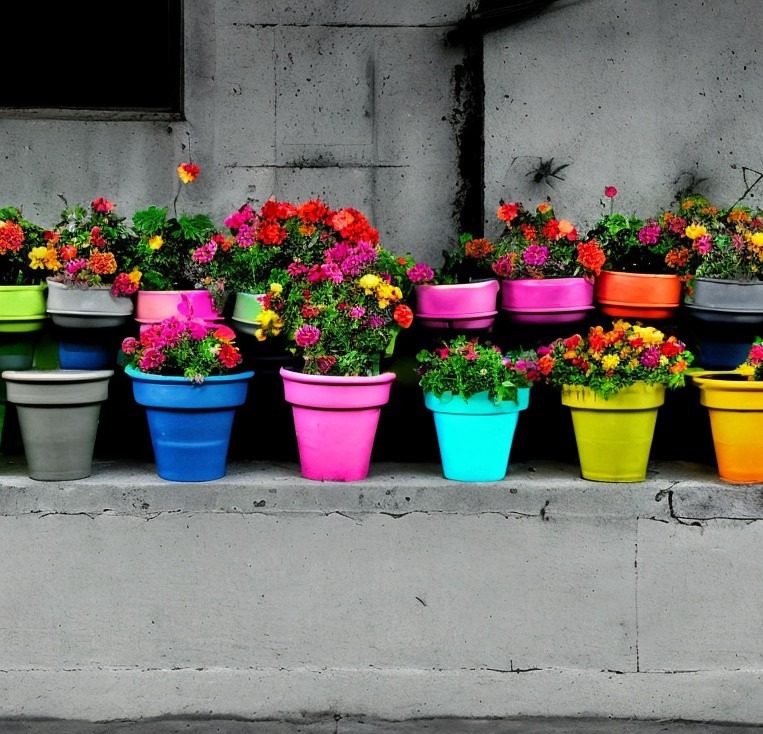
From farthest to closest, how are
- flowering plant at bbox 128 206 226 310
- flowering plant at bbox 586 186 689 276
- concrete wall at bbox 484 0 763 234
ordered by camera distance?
concrete wall at bbox 484 0 763 234
flowering plant at bbox 586 186 689 276
flowering plant at bbox 128 206 226 310

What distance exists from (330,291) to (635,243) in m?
1.22

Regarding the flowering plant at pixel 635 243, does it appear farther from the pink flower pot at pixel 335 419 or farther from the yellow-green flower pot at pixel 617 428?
the pink flower pot at pixel 335 419

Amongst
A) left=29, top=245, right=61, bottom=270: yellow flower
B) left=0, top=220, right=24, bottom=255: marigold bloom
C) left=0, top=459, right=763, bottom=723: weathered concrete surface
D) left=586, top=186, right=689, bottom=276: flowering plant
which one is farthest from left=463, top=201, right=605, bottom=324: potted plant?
left=0, top=220, right=24, bottom=255: marigold bloom

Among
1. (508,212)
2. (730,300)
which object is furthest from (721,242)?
(508,212)

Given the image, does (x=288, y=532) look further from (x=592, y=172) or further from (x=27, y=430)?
(x=592, y=172)

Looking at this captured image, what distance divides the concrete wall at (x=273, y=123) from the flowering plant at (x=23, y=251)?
39 cm

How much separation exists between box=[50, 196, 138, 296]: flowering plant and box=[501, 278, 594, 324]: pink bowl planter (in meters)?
1.42

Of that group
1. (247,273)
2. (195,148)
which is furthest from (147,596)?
(195,148)

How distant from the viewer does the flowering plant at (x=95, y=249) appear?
3842mm

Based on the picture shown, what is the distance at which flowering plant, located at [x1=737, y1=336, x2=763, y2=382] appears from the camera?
375 centimetres

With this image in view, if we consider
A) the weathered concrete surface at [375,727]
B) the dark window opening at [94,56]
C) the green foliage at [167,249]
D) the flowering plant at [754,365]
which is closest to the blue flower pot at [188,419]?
the green foliage at [167,249]

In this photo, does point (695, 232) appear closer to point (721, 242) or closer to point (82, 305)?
point (721, 242)

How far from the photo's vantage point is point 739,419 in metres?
3.72

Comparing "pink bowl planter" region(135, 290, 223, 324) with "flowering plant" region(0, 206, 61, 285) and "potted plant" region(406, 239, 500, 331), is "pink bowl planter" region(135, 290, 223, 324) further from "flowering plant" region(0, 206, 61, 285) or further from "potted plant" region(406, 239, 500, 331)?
"potted plant" region(406, 239, 500, 331)
